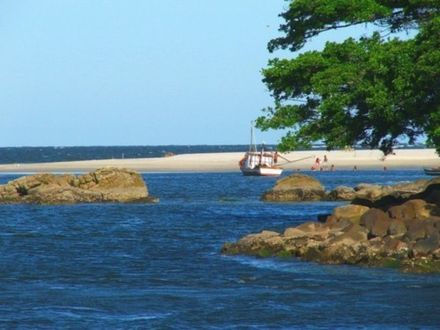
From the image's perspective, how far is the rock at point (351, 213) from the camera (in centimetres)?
3820

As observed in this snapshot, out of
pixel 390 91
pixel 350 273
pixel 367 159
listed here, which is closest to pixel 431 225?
pixel 350 273

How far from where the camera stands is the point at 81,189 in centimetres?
7138

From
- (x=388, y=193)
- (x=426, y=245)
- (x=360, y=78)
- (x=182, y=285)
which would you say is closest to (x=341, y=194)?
(x=388, y=193)

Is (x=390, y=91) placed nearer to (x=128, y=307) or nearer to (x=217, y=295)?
(x=217, y=295)

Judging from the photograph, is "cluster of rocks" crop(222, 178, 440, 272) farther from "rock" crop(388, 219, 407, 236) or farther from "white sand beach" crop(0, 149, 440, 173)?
"white sand beach" crop(0, 149, 440, 173)

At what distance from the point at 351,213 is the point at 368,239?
3973 mm

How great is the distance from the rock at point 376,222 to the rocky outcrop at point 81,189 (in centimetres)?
3586

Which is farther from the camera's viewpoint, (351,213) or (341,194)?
(341,194)

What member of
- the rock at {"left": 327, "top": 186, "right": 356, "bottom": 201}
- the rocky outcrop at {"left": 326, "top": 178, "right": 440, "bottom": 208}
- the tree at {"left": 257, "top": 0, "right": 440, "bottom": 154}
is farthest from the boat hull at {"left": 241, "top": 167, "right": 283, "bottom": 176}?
the tree at {"left": 257, "top": 0, "right": 440, "bottom": 154}

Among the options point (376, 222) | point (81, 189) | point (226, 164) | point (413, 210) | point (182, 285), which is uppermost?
point (226, 164)

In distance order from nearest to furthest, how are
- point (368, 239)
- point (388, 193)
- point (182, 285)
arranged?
point (182, 285) < point (368, 239) < point (388, 193)

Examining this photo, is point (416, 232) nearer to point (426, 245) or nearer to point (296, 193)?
point (426, 245)

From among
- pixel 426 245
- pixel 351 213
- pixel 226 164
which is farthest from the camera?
pixel 226 164

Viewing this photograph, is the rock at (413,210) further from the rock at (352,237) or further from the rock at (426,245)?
the rock at (426,245)
